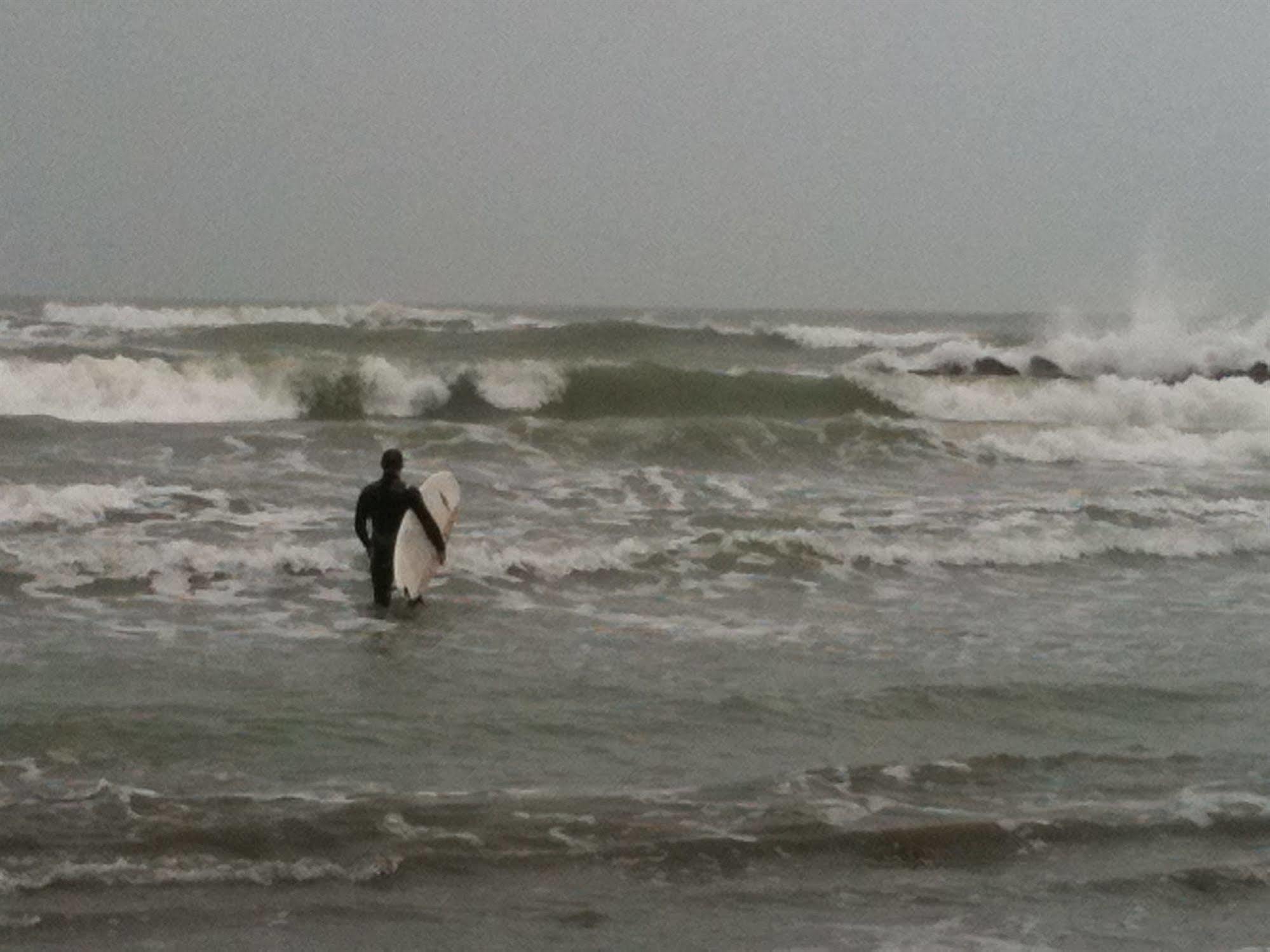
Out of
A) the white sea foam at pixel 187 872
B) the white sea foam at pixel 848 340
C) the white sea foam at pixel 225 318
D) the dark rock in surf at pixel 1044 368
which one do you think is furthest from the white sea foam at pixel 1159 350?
the white sea foam at pixel 187 872

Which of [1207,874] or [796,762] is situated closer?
[1207,874]

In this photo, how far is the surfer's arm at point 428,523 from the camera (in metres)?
10.8

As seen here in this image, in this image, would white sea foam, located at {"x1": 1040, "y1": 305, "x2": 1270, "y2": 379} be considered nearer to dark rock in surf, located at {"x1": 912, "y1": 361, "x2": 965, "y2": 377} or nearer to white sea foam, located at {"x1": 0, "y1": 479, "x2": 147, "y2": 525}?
dark rock in surf, located at {"x1": 912, "y1": 361, "x2": 965, "y2": 377}

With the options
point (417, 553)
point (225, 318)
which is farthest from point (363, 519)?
point (225, 318)

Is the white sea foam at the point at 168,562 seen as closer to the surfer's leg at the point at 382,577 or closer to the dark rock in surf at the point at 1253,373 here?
the surfer's leg at the point at 382,577

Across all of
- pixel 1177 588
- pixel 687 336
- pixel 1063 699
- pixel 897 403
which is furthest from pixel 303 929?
pixel 687 336

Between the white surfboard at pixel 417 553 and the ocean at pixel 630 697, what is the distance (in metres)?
0.26

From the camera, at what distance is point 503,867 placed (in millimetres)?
5973

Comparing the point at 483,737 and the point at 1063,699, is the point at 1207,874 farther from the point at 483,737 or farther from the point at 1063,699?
the point at 483,737

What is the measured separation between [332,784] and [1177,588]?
756cm

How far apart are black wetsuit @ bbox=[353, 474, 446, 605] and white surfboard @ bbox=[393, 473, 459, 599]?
71 millimetres

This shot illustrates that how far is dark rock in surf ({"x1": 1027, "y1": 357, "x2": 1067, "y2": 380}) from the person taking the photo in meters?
34.4

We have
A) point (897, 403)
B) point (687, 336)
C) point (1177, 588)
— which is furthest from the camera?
point (687, 336)

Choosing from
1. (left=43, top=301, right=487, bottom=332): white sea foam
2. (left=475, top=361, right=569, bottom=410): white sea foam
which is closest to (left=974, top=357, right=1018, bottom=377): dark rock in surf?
(left=475, top=361, right=569, bottom=410): white sea foam
